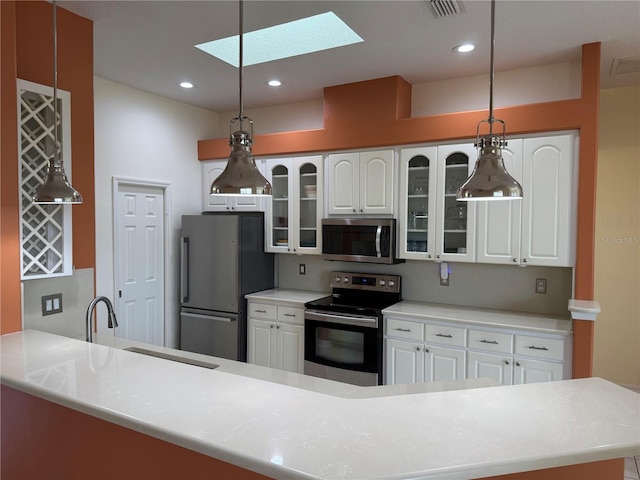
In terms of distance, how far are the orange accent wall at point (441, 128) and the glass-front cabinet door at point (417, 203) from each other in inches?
5.7

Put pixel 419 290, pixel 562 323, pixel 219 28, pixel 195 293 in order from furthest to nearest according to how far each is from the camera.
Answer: pixel 195 293 < pixel 419 290 < pixel 562 323 < pixel 219 28

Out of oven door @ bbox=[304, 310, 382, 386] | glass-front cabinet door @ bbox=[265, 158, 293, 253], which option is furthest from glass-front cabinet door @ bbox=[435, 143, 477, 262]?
glass-front cabinet door @ bbox=[265, 158, 293, 253]

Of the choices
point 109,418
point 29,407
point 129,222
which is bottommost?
point 29,407

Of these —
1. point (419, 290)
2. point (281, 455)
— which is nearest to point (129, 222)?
point (419, 290)

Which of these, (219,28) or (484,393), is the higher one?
(219,28)

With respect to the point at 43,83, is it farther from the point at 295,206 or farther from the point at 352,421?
the point at 352,421

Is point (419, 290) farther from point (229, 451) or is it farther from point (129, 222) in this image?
point (229, 451)

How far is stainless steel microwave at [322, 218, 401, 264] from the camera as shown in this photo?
12.1ft

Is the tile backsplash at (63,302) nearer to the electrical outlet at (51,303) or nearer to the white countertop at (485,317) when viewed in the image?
the electrical outlet at (51,303)

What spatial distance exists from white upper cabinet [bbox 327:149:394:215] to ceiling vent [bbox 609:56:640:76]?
5.91 feet

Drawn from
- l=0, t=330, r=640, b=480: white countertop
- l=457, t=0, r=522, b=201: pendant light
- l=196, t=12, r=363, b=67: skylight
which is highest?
l=196, t=12, r=363, b=67: skylight

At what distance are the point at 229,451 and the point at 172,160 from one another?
12.3 feet

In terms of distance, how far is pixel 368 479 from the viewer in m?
0.99

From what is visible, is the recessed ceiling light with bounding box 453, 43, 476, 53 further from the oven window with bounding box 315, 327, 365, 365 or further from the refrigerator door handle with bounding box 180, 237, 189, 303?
the refrigerator door handle with bounding box 180, 237, 189, 303
